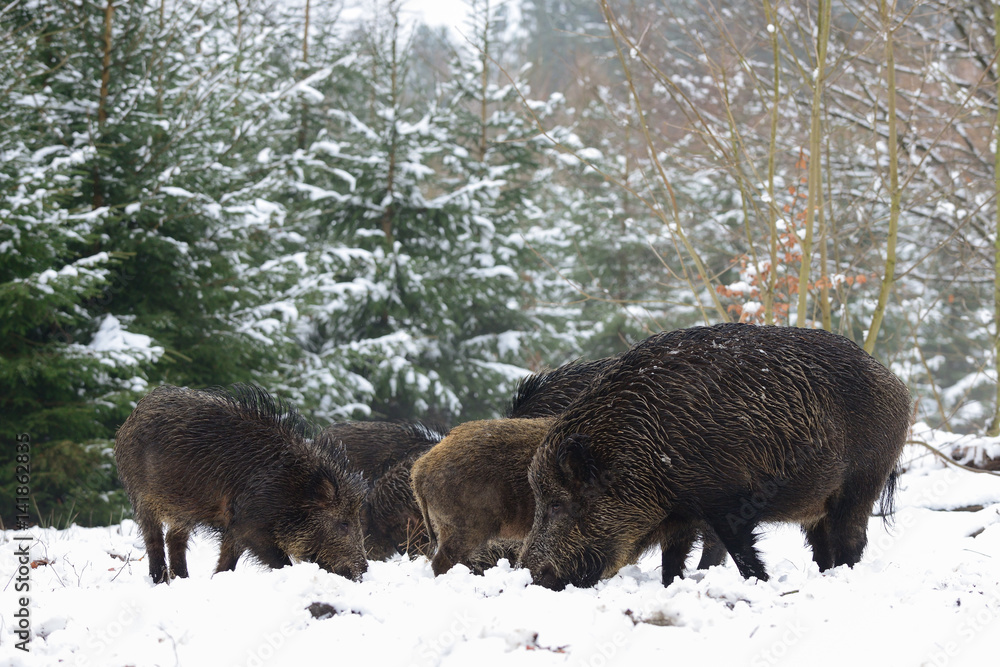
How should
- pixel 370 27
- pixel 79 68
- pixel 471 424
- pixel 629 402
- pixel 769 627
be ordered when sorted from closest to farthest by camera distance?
pixel 769 627 → pixel 629 402 → pixel 471 424 → pixel 79 68 → pixel 370 27

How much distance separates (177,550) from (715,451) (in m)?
3.50

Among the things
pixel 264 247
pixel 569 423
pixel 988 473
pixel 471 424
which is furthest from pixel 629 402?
pixel 264 247

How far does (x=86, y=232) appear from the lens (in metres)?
8.47

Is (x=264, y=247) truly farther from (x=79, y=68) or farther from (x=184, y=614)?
(x=184, y=614)

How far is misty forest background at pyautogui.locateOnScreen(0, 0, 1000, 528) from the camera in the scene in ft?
25.5

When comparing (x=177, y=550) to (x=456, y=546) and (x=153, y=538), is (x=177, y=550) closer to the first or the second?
(x=153, y=538)

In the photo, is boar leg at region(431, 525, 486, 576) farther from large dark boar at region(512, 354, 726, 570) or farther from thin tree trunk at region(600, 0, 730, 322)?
thin tree trunk at region(600, 0, 730, 322)

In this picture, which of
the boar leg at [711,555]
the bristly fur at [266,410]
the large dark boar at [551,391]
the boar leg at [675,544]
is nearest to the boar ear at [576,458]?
the boar leg at [675,544]

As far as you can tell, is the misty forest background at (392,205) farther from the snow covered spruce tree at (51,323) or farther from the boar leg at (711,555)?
the boar leg at (711,555)

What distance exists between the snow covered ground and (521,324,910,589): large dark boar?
284 millimetres

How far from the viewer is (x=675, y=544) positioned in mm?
4504

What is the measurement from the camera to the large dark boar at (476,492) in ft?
16.0

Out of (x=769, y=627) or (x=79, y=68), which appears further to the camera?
(x=79, y=68)

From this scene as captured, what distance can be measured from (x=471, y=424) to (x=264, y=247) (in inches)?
322
